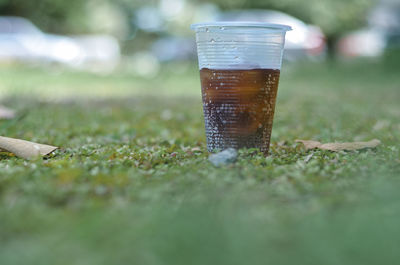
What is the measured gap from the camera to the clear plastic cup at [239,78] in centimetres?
354

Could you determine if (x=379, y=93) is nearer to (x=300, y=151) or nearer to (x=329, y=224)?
(x=300, y=151)

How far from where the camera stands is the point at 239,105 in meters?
3.61

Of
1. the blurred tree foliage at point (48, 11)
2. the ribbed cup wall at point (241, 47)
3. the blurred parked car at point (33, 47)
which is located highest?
the ribbed cup wall at point (241, 47)

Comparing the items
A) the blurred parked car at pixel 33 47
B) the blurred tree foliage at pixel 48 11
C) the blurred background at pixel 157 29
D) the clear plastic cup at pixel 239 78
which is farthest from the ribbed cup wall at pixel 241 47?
the blurred tree foliage at pixel 48 11

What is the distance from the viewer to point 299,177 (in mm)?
3104

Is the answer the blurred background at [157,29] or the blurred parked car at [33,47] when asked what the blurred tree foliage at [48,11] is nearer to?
the blurred background at [157,29]

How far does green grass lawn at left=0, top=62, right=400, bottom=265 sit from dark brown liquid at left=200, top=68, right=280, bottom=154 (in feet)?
0.52

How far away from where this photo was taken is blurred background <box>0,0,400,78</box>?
18438 millimetres

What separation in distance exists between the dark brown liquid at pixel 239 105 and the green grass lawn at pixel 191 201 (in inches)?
6.2

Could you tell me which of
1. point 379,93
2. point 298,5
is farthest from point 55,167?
point 298,5

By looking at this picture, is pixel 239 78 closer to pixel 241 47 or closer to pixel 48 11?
pixel 241 47

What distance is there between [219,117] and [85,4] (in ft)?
90.4

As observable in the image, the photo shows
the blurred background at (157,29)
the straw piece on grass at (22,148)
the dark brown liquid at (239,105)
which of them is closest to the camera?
the dark brown liquid at (239,105)

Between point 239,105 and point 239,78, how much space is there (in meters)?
0.18
